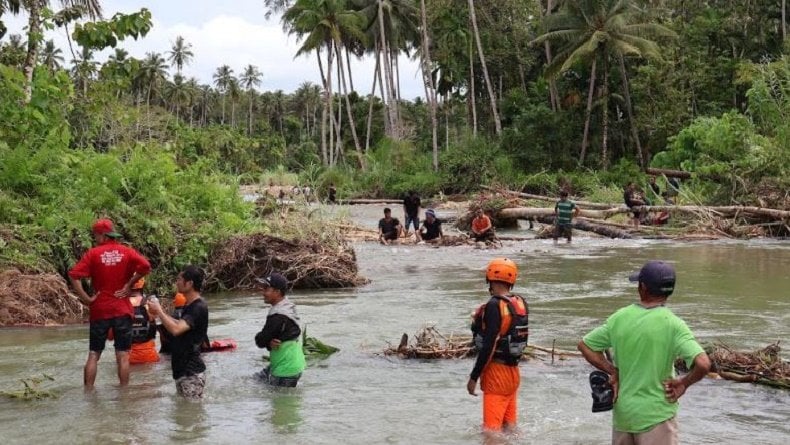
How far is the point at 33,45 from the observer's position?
15211 millimetres

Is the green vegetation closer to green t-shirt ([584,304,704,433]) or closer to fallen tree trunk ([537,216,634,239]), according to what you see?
fallen tree trunk ([537,216,634,239])

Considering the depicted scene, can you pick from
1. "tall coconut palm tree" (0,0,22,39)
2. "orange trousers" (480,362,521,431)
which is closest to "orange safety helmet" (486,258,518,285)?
"orange trousers" (480,362,521,431)

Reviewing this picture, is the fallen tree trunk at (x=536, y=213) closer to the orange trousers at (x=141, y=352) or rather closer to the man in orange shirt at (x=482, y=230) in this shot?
the man in orange shirt at (x=482, y=230)

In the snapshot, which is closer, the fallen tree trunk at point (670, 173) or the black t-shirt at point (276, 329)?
the black t-shirt at point (276, 329)

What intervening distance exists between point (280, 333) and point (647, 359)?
12.7ft

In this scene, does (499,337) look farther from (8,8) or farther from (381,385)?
(8,8)

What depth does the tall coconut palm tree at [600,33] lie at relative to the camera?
42375 mm

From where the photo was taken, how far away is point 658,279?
15.2 feet

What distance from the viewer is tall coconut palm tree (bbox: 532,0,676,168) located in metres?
42.4

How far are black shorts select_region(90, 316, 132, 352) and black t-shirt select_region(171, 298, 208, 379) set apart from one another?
0.84 m

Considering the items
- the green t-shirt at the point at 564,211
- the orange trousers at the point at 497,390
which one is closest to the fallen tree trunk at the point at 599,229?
the green t-shirt at the point at 564,211

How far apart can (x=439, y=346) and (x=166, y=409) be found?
137 inches

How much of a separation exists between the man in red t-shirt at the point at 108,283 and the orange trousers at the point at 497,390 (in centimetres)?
354

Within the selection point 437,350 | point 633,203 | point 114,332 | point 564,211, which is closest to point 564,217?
point 564,211
